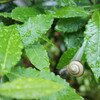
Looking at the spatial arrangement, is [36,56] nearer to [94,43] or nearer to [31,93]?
[94,43]

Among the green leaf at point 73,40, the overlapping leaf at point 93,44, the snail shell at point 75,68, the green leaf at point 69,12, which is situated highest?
the green leaf at point 69,12

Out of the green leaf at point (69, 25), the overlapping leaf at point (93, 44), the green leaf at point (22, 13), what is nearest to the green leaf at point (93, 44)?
the overlapping leaf at point (93, 44)

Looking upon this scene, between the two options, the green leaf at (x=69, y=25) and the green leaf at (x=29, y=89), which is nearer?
the green leaf at (x=29, y=89)

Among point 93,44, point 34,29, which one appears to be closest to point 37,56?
point 34,29

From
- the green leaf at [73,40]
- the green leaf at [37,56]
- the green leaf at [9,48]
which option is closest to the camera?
the green leaf at [9,48]

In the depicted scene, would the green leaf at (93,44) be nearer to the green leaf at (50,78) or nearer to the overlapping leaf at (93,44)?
the overlapping leaf at (93,44)

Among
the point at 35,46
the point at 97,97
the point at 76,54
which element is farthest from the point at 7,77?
the point at 97,97
